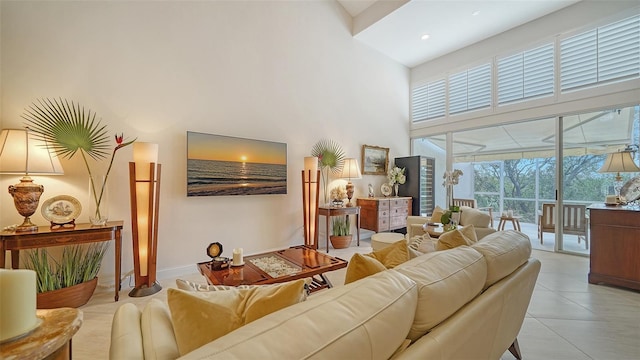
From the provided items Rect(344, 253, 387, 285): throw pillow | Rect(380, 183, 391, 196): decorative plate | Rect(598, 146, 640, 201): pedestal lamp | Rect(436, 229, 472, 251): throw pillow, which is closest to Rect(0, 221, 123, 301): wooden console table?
Rect(344, 253, 387, 285): throw pillow

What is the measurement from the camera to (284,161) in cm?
399

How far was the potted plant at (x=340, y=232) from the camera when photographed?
4445mm

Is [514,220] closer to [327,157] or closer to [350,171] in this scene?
[350,171]

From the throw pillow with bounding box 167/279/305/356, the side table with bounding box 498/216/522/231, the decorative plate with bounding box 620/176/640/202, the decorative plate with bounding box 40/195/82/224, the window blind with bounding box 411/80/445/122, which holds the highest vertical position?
the window blind with bounding box 411/80/445/122

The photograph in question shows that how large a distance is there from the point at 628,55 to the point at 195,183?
617 cm

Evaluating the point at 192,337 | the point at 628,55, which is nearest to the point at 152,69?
the point at 192,337

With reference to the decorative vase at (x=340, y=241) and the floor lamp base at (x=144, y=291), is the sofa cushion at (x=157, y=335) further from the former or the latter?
the decorative vase at (x=340, y=241)

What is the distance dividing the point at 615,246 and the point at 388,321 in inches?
142

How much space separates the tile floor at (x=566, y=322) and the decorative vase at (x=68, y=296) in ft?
0.30

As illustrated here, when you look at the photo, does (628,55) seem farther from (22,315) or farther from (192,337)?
(22,315)

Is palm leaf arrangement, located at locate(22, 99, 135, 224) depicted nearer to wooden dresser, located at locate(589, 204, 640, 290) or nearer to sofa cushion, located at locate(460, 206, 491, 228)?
sofa cushion, located at locate(460, 206, 491, 228)

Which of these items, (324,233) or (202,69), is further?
(324,233)

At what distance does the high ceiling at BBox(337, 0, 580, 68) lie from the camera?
13.6 feet

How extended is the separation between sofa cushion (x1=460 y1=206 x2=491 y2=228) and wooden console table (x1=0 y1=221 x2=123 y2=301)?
13.4 ft
